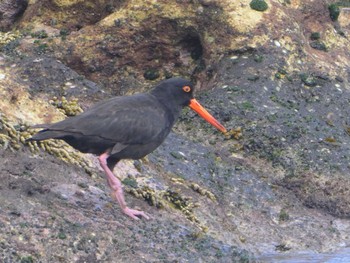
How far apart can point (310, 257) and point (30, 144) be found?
14.9 feet

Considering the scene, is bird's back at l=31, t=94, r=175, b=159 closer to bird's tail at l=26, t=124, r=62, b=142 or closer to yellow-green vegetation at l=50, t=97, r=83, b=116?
bird's tail at l=26, t=124, r=62, b=142

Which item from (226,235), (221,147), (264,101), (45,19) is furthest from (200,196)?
(45,19)

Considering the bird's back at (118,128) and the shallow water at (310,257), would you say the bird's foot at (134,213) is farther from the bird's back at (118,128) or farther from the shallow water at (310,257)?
the shallow water at (310,257)

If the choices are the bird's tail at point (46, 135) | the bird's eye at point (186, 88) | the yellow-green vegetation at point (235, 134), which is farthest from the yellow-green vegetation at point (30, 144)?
the yellow-green vegetation at point (235, 134)

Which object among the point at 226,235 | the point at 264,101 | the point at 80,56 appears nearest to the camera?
the point at 226,235

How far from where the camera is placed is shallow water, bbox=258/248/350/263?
15258 millimetres

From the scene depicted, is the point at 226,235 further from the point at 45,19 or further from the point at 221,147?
the point at 45,19

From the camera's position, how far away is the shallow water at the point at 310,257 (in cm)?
1526

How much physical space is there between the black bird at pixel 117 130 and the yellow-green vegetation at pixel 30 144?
1.26 meters

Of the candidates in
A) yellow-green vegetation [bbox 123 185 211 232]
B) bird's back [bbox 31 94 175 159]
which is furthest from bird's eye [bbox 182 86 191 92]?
yellow-green vegetation [bbox 123 185 211 232]

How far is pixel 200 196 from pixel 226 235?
1.11 metres

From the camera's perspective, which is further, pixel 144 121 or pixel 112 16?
pixel 112 16

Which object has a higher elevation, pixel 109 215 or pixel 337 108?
pixel 109 215

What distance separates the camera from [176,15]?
22203 millimetres
